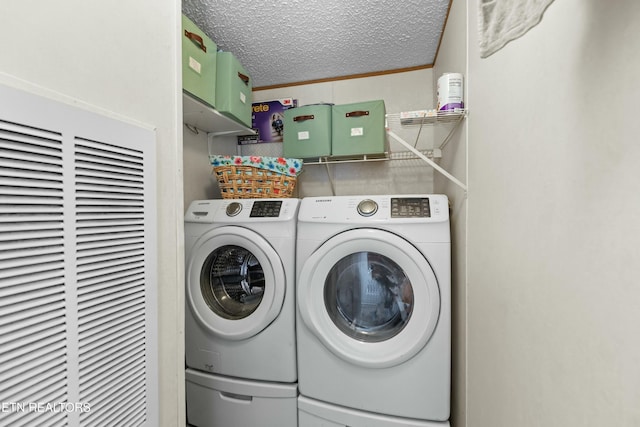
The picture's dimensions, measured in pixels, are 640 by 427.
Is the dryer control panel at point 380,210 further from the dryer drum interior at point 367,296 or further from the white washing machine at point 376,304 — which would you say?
the dryer drum interior at point 367,296

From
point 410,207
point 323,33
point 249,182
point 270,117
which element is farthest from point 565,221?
point 270,117

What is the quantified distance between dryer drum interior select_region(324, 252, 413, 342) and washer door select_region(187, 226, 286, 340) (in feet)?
0.86

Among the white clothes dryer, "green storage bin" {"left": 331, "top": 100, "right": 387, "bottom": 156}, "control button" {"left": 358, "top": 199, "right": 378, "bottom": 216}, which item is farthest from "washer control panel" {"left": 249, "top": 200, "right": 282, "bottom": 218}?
"green storage bin" {"left": 331, "top": 100, "right": 387, "bottom": 156}

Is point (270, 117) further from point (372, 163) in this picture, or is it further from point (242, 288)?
point (242, 288)

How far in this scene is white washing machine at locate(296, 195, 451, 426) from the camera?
1100 mm

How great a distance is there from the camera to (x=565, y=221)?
49 cm

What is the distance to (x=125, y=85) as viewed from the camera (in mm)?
667

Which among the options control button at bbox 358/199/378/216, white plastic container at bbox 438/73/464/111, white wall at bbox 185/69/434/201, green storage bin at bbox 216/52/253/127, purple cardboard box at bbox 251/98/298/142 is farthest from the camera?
purple cardboard box at bbox 251/98/298/142

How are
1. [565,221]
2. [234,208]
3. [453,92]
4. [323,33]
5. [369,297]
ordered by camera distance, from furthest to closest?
[323,33] → [234,208] → [369,297] → [453,92] → [565,221]

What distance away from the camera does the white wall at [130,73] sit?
49 centimetres

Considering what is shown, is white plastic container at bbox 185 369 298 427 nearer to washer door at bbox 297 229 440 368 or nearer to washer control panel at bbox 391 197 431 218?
washer door at bbox 297 229 440 368

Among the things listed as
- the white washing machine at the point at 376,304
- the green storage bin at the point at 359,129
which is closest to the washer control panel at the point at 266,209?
the white washing machine at the point at 376,304

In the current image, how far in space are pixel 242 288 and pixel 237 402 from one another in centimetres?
54

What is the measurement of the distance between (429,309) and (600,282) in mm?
727
